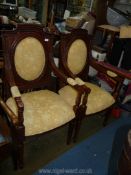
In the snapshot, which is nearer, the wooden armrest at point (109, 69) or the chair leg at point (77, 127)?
the chair leg at point (77, 127)


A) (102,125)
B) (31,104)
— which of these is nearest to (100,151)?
(102,125)

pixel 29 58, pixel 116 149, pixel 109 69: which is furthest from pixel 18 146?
pixel 109 69

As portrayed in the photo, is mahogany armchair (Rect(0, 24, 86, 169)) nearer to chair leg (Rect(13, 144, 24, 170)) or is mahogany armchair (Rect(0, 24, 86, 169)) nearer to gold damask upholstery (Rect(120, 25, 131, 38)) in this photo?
chair leg (Rect(13, 144, 24, 170))

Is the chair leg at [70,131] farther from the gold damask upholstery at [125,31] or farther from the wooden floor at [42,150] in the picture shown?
the gold damask upholstery at [125,31]

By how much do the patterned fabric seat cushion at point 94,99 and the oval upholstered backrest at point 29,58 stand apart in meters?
0.33

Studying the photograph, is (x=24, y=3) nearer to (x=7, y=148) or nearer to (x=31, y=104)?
(x=31, y=104)

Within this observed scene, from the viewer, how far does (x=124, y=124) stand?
237 centimetres

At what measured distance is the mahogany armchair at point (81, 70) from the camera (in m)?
1.82

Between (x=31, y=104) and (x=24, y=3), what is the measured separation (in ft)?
8.38

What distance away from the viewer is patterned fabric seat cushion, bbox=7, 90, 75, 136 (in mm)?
1434

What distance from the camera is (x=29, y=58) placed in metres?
1.67

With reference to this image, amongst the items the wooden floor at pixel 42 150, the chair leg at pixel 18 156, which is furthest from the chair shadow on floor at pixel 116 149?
the chair leg at pixel 18 156

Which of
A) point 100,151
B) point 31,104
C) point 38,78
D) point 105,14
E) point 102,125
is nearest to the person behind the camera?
point 31,104

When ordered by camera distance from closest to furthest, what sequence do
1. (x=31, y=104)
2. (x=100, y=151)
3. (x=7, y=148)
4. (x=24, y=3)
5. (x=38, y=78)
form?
(x=7, y=148) < (x=31, y=104) < (x=38, y=78) < (x=100, y=151) < (x=24, y=3)
